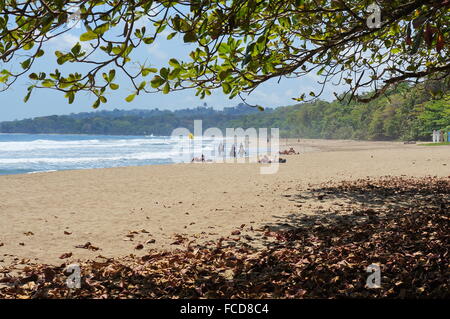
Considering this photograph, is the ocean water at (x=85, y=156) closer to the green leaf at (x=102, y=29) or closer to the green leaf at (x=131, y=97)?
the green leaf at (x=131, y=97)

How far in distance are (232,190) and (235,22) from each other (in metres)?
10.4

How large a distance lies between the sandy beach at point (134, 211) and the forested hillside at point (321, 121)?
87.1ft

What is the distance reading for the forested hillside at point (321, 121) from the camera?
220 ft

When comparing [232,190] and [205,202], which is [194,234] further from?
[232,190]

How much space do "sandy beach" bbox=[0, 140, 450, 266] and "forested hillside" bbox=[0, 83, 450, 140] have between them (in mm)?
26544

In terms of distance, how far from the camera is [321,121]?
134 metres

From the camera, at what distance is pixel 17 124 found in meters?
176

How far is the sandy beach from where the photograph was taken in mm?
7949

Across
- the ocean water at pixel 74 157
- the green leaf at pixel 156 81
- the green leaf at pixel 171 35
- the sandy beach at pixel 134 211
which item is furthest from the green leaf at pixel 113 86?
the ocean water at pixel 74 157

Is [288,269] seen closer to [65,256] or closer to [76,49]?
[76,49]

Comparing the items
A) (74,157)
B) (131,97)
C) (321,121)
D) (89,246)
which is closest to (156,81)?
(131,97)

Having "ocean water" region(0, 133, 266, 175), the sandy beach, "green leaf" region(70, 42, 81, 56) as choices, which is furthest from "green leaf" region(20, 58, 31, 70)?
"ocean water" region(0, 133, 266, 175)

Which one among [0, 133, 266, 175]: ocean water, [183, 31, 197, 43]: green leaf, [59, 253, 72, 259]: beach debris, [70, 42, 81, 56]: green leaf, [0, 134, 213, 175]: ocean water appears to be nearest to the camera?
[70, 42, 81, 56]: green leaf

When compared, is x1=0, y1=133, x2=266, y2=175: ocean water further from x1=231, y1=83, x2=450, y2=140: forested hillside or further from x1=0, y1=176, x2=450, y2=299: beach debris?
x1=0, y1=176, x2=450, y2=299: beach debris
